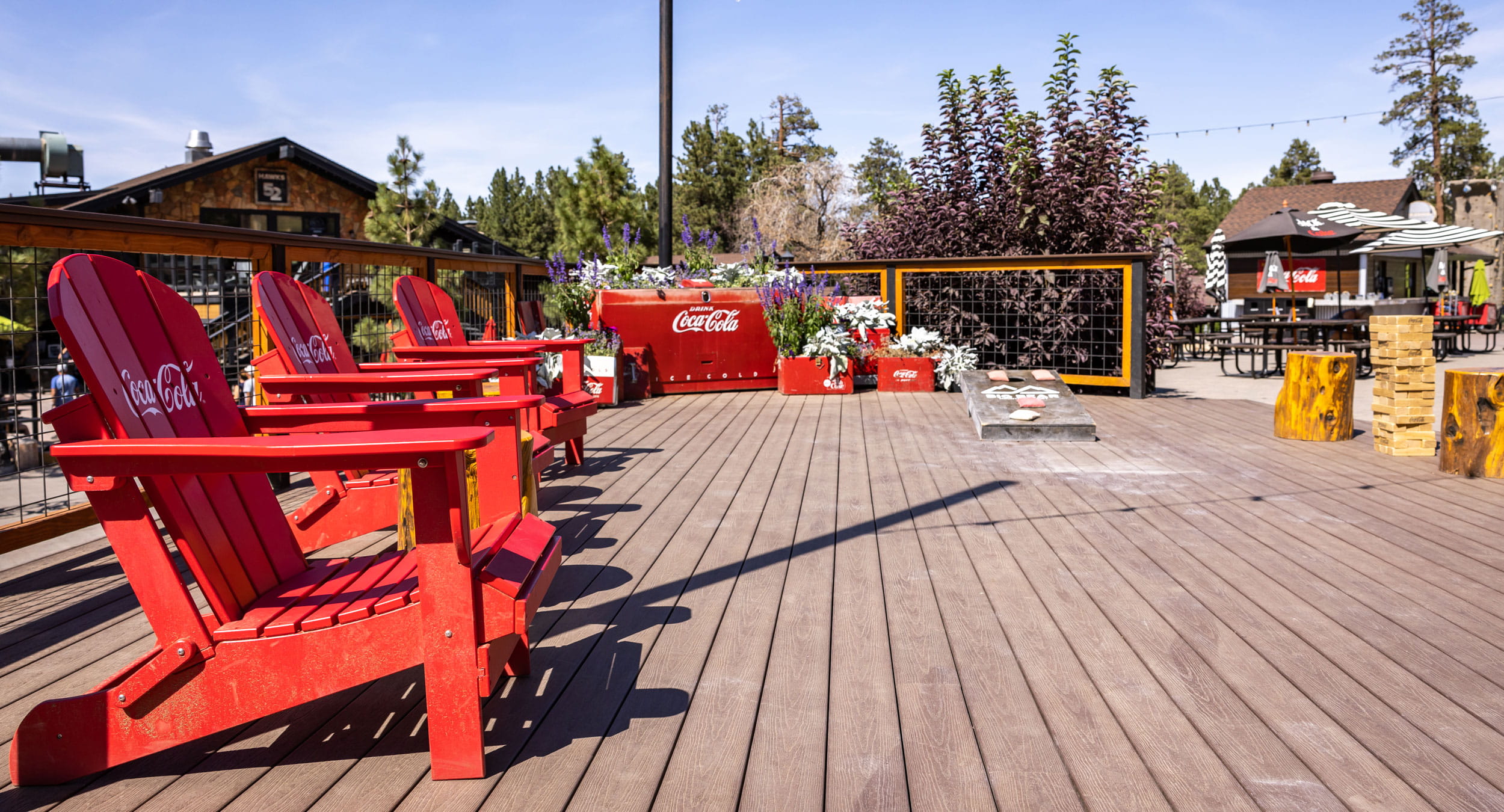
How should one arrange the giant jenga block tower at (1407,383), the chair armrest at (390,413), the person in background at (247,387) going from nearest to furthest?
the chair armrest at (390,413)
the giant jenga block tower at (1407,383)
the person in background at (247,387)

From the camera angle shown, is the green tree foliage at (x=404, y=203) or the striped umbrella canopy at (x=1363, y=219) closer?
the striped umbrella canopy at (x=1363, y=219)

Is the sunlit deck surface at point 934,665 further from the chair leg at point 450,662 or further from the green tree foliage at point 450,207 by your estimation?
the green tree foliage at point 450,207

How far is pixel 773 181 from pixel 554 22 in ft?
66.6

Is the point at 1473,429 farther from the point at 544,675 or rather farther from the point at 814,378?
the point at 814,378

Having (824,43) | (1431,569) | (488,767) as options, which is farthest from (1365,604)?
(824,43)

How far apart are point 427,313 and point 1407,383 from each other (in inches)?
207

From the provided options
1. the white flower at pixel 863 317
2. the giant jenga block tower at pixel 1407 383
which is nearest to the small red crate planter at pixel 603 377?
the white flower at pixel 863 317

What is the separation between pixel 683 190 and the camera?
34.6 m

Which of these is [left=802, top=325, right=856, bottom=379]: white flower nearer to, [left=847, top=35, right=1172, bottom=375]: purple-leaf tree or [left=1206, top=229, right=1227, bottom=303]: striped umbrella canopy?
[left=847, top=35, right=1172, bottom=375]: purple-leaf tree

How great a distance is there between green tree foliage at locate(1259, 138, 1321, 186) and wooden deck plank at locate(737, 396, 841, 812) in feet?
163

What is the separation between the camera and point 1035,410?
20.3 ft

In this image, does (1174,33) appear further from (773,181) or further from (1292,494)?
(773,181)

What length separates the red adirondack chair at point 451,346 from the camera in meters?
3.95

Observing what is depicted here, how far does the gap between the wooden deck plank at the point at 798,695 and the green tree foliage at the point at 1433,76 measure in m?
39.3
